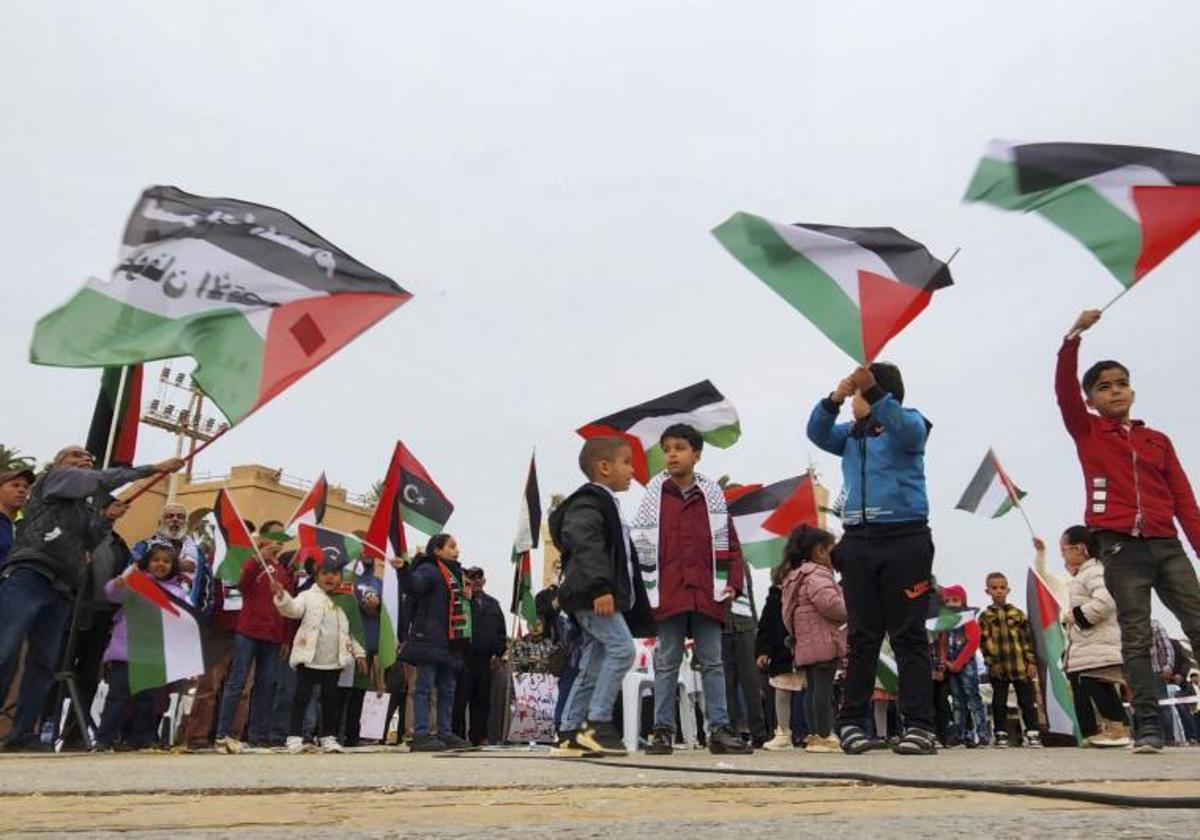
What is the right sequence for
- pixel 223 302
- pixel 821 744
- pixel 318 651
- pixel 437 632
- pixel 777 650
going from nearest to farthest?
pixel 223 302 < pixel 821 744 < pixel 437 632 < pixel 318 651 < pixel 777 650

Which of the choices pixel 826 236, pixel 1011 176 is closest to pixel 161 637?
pixel 826 236

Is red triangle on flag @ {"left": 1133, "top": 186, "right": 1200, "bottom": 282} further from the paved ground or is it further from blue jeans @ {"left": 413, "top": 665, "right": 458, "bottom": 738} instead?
blue jeans @ {"left": 413, "top": 665, "right": 458, "bottom": 738}

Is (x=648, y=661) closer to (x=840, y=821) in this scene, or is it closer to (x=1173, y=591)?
(x=1173, y=591)

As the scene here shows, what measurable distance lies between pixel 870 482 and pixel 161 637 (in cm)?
495

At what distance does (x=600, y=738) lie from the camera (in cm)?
556

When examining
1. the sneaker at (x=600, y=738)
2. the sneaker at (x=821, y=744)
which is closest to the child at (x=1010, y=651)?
the sneaker at (x=821, y=744)

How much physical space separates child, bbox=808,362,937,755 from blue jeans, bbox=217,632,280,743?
4984 mm

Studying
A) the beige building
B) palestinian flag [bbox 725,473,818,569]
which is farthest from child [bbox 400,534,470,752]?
the beige building

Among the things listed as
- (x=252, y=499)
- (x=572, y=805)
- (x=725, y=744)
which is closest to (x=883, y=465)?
(x=725, y=744)

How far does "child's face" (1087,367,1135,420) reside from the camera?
565cm

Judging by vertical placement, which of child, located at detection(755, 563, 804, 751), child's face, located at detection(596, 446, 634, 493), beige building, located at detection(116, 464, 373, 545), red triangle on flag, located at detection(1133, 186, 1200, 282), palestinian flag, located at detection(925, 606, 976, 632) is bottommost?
child, located at detection(755, 563, 804, 751)

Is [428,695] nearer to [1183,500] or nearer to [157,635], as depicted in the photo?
[157,635]

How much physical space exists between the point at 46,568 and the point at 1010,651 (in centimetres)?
852

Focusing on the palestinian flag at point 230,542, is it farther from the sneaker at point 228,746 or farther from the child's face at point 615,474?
the child's face at point 615,474
